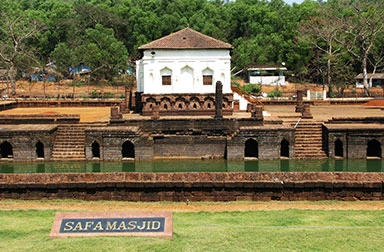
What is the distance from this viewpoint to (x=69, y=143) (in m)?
26.2

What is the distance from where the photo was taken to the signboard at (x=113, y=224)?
9.54 metres

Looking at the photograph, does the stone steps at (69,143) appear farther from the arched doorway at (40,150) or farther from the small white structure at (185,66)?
the small white structure at (185,66)

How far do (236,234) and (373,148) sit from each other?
58.6ft

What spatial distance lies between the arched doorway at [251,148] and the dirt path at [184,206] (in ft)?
38.0

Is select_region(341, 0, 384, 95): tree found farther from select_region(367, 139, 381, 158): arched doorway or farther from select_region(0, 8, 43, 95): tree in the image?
select_region(0, 8, 43, 95): tree

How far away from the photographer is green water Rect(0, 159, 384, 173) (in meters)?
23.2

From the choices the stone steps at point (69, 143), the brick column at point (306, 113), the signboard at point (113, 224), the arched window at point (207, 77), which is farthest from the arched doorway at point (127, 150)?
the signboard at point (113, 224)

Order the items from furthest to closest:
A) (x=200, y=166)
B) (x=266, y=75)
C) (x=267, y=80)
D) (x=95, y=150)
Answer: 1. (x=266, y=75)
2. (x=267, y=80)
3. (x=95, y=150)
4. (x=200, y=166)

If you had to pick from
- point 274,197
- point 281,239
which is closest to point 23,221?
→ point 281,239

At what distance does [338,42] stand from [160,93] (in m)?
24.8

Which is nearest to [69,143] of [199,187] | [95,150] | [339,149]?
[95,150]

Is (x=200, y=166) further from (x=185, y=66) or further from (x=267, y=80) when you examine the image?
(x=267, y=80)

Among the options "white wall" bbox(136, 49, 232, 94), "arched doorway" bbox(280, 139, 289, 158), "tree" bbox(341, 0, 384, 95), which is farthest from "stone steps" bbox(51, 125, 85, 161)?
"tree" bbox(341, 0, 384, 95)

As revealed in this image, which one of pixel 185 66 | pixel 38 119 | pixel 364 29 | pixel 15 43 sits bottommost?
pixel 38 119
